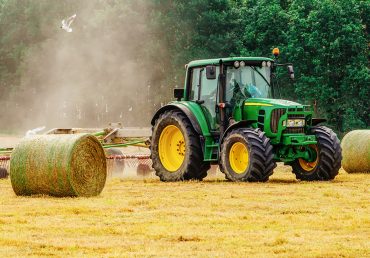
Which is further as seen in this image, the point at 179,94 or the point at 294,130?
the point at 179,94

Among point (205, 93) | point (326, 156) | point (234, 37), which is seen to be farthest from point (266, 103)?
point (234, 37)

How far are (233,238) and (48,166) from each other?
5.32 m

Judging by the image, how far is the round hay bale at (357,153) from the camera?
869 inches

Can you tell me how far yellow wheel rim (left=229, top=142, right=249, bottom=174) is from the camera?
18.4m

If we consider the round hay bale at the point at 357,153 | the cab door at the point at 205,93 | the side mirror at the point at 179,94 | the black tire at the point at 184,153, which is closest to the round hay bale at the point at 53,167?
the black tire at the point at 184,153

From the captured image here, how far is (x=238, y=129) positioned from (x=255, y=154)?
0.80 meters

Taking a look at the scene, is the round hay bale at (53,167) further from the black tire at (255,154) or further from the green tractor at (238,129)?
the green tractor at (238,129)

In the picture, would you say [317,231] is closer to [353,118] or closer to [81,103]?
[353,118]

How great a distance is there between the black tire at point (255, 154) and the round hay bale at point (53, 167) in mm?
3469

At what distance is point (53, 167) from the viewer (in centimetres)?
1501

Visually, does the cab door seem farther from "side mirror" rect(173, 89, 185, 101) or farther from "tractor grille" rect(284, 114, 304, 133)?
"tractor grille" rect(284, 114, 304, 133)

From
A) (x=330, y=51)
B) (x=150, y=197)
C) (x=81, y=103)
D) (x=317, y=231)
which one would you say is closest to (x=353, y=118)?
(x=330, y=51)

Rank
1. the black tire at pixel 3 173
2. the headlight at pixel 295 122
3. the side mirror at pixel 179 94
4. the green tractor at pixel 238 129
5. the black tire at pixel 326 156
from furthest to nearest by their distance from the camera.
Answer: the black tire at pixel 3 173, the side mirror at pixel 179 94, the black tire at pixel 326 156, the headlight at pixel 295 122, the green tractor at pixel 238 129

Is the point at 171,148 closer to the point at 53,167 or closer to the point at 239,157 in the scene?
the point at 239,157
